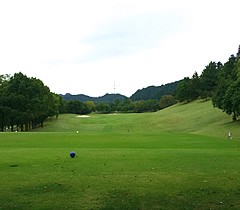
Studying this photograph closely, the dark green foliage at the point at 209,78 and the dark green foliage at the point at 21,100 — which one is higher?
the dark green foliage at the point at 209,78

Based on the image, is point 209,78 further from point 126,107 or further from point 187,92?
point 126,107

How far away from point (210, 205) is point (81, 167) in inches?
272

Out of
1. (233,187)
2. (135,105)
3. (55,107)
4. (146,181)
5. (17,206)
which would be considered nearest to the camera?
(17,206)

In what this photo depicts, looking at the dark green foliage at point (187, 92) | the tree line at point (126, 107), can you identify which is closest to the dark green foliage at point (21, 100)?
the dark green foliage at point (187, 92)

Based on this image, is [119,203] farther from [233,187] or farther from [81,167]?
[81,167]

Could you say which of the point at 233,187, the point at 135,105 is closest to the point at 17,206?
the point at 233,187

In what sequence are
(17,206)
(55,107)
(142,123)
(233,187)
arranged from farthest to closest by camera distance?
(55,107) → (142,123) → (233,187) → (17,206)

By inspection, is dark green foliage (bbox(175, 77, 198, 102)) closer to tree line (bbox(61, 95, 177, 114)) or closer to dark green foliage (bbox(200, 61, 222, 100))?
dark green foliage (bbox(200, 61, 222, 100))

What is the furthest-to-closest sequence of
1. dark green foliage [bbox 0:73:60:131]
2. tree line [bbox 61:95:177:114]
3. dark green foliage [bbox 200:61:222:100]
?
tree line [bbox 61:95:177:114]
dark green foliage [bbox 200:61:222:100]
dark green foliage [bbox 0:73:60:131]

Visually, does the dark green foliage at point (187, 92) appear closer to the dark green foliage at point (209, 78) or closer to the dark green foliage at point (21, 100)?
the dark green foliage at point (209, 78)

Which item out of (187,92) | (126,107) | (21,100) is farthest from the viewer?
(126,107)

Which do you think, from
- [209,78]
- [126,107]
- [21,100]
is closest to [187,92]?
[209,78]

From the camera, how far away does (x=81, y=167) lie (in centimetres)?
1239

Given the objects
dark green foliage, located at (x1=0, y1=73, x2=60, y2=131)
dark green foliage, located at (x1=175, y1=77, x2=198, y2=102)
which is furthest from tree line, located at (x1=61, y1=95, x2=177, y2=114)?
dark green foliage, located at (x1=0, y1=73, x2=60, y2=131)
